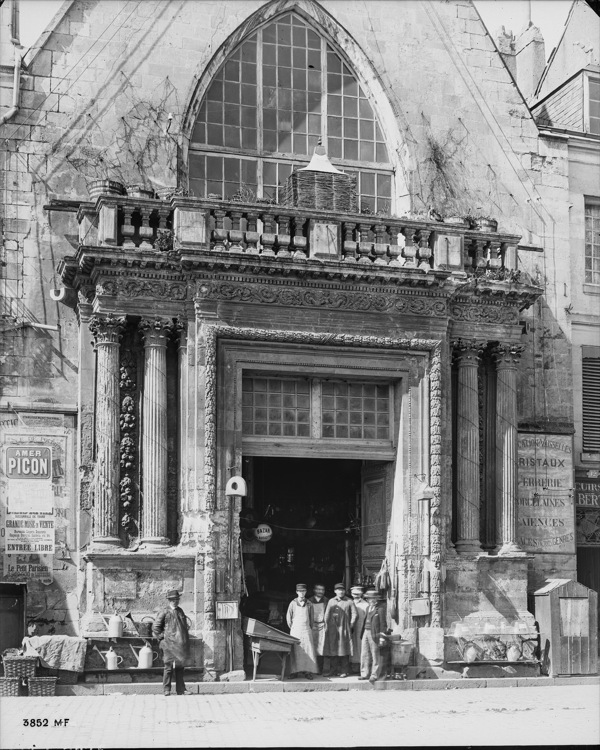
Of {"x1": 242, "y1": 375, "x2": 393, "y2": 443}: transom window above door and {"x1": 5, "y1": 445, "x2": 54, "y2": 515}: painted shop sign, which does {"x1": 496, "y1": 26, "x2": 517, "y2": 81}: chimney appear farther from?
{"x1": 5, "y1": 445, "x2": 54, "y2": 515}: painted shop sign

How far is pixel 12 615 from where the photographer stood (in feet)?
80.9

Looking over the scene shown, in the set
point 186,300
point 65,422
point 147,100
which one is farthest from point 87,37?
point 65,422

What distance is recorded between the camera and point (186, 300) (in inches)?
982

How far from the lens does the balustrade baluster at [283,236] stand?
82.8ft

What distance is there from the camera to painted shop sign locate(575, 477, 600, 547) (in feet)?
93.9

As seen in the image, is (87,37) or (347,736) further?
(87,37)

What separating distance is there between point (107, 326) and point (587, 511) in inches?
421

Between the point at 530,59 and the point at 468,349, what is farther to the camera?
the point at 530,59

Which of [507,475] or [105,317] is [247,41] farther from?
[507,475]

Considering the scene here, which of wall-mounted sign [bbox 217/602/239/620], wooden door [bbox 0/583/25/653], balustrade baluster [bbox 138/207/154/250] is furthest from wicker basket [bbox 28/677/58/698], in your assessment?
balustrade baluster [bbox 138/207/154/250]

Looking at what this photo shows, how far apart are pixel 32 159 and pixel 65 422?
4.85 m

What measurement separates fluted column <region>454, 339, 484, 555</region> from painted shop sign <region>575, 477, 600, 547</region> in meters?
3.22

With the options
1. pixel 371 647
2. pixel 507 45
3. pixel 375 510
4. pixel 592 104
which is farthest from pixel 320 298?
pixel 507 45

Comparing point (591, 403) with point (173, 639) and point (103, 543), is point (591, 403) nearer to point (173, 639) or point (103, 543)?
point (173, 639)
